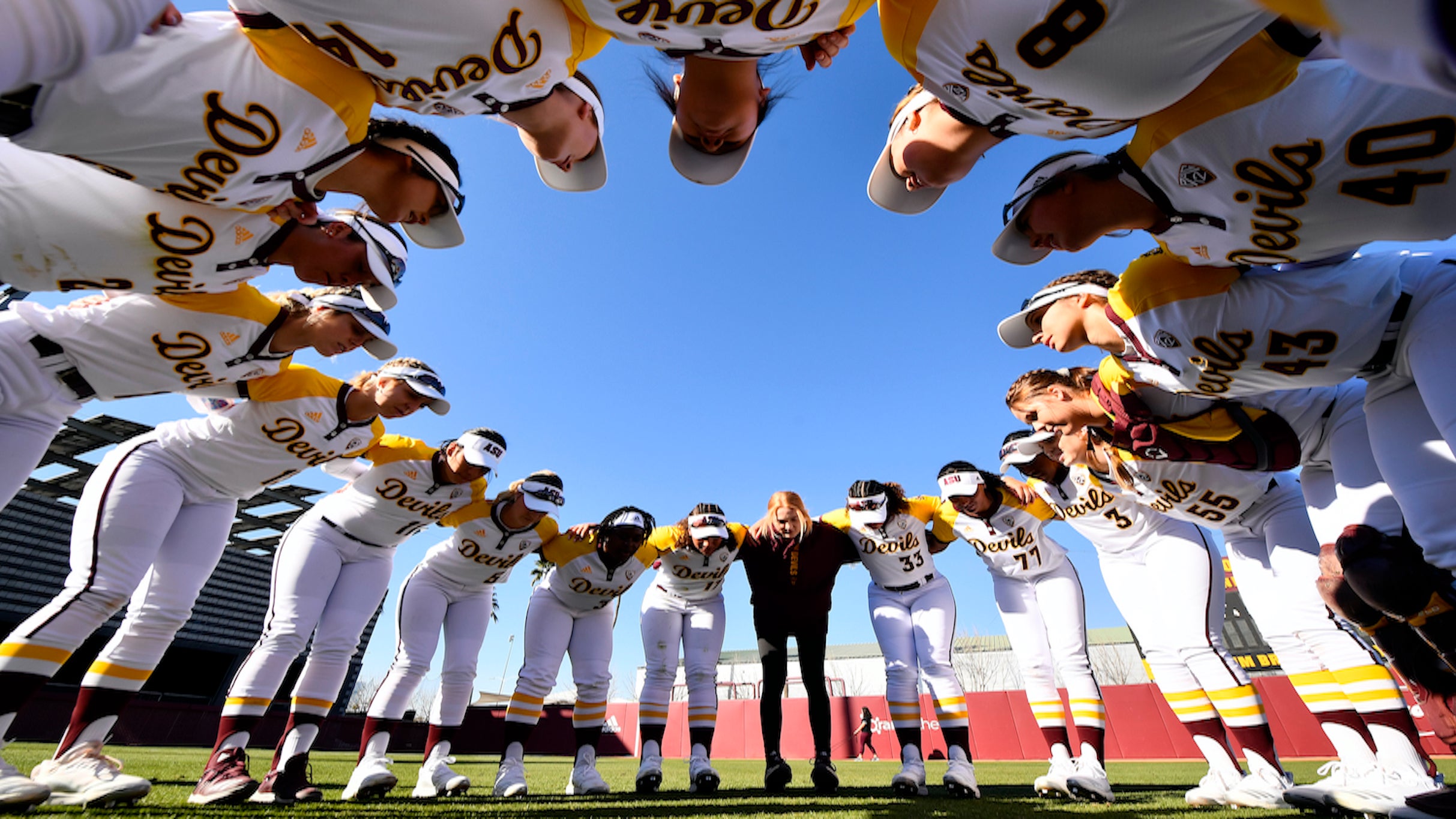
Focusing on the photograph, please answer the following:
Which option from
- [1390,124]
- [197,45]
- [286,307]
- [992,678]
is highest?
[992,678]

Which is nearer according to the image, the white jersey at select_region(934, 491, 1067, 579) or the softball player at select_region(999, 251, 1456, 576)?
the softball player at select_region(999, 251, 1456, 576)

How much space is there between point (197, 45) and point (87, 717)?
3.62 meters

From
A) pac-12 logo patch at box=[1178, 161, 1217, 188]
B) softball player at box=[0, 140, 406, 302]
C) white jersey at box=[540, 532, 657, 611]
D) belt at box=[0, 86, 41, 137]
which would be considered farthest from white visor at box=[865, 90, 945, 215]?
white jersey at box=[540, 532, 657, 611]

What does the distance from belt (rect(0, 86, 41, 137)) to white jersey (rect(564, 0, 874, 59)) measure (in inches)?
52.1

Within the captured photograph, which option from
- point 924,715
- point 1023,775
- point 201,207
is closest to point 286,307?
point 201,207

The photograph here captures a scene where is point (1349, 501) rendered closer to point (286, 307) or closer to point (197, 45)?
point (197, 45)

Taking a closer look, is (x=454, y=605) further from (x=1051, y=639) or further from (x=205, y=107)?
(x=1051, y=639)

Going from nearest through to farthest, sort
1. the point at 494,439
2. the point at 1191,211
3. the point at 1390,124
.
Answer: the point at 1390,124 < the point at 1191,211 < the point at 494,439

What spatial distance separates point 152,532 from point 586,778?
11.0ft

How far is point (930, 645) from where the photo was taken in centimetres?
523

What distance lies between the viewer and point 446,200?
2.41 metres

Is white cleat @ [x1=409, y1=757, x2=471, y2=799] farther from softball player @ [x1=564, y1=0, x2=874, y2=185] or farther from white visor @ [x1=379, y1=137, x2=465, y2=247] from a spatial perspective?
softball player @ [x1=564, y1=0, x2=874, y2=185]

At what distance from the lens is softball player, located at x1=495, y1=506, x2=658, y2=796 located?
209 inches

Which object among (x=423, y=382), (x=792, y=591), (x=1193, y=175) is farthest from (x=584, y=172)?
(x=792, y=591)
